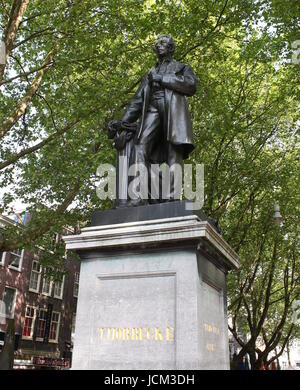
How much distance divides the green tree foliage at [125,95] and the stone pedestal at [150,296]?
7926mm

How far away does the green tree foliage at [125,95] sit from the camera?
1306cm

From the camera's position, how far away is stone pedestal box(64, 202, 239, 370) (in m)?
4.59

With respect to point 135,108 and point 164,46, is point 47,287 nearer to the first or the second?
point 135,108

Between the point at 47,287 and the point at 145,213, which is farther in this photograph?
the point at 47,287

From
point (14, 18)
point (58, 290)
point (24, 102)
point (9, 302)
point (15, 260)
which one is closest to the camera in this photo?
point (14, 18)

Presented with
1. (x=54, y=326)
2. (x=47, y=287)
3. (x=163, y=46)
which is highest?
(x=47, y=287)

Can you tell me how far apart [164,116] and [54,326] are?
31518mm

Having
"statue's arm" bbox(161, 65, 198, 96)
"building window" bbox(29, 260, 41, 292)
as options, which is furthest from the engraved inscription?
"building window" bbox(29, 260, 41, 292)

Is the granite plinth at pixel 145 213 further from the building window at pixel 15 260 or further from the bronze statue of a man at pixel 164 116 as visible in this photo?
the building window at pixel 15 260

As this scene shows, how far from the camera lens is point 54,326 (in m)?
34.0

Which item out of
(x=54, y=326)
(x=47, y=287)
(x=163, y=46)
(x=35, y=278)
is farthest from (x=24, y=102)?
(x=54, y=326)
